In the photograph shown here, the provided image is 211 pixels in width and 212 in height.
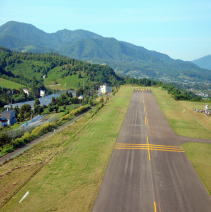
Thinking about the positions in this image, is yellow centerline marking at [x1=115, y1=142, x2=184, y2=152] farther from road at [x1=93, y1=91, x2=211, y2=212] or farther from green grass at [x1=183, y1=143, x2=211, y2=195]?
green grass at [x1=183, y1=143, x2=211, y2=195]

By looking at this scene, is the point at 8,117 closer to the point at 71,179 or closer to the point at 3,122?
the point at 3,122

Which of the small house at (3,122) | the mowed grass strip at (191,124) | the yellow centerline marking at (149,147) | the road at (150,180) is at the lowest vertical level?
the small house at (3,122)

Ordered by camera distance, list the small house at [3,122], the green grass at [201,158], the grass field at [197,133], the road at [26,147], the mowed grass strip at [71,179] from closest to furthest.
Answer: the mowed grass strip at [71,179] < the green grass at [201,158] < the grass field at [197,133] < the road at [26,147] < the small house at [3,122]

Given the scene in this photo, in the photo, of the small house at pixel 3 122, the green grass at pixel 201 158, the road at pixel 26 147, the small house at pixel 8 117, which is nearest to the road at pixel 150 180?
the green grass at pixel 201 158

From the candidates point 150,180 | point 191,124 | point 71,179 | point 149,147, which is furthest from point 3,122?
point 150,180

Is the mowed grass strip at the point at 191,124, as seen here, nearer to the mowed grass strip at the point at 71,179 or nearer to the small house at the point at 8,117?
the mowed grass strip at the point at 71,179

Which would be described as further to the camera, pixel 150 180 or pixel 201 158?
pixel 201 158

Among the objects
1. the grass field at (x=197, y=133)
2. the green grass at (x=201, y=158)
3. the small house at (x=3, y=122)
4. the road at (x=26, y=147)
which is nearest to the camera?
the green grass at (x=201, y=158)
